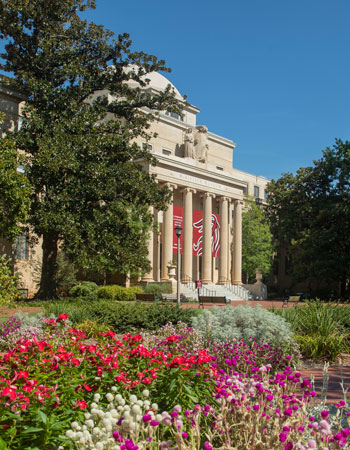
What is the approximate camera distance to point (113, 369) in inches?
194

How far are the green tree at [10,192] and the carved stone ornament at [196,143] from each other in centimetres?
2706

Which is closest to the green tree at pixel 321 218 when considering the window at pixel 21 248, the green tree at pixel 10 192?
the window at pixel 21 248

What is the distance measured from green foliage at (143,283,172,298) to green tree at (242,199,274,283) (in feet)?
57.2

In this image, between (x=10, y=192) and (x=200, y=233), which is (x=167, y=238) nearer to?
(x=200, y=233)

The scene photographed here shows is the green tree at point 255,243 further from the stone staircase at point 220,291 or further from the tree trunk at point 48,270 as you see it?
the tree trunk at point 48,270

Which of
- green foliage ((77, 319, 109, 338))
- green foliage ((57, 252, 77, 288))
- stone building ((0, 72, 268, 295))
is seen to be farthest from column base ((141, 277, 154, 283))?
green foliage ((77, 319, 109, 338))

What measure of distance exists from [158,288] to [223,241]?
518 inches

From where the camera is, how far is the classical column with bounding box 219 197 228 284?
48.3m

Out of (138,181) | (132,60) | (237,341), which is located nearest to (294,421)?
(237,341)

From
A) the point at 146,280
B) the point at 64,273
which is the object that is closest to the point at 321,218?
the point at 146,280

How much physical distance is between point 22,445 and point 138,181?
22.3m

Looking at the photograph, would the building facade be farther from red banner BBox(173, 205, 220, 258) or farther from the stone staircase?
the stone staircase

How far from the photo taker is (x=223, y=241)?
4866 centimetres

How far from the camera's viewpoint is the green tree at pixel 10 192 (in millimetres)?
20434
